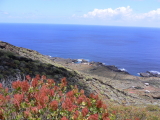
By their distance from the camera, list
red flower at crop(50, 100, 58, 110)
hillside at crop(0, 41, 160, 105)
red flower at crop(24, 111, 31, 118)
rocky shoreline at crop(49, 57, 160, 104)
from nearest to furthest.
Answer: red flower at crop(24, 111, 31, 118), red flower at crop(50, 100, 58, 110), hillside at crop(0, 41, 160, 105), rocky shoreline at crop(49, 57, 160, 104)

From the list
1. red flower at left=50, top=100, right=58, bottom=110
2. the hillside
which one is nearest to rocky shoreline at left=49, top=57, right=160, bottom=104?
the hillside

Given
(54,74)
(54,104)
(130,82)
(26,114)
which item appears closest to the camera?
(26,114)

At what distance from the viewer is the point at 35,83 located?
4277mm

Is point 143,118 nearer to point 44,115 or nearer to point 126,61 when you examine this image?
point 44,115

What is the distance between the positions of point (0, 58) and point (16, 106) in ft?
37.2

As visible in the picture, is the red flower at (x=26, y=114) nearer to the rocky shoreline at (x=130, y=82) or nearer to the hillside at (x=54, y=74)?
the hillside at (x=54, y=74)

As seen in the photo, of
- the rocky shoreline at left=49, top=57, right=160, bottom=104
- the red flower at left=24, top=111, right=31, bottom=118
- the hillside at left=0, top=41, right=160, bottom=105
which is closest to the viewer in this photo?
the red flower at left=24, top=111, right=31, bottom=118

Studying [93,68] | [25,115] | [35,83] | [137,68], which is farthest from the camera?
[137,68]

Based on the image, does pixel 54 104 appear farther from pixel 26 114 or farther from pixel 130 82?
pixel 130 82

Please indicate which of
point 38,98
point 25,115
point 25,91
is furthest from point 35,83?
point 25,115

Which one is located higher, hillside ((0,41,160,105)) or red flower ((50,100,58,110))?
red flower ((50,100,58,110))

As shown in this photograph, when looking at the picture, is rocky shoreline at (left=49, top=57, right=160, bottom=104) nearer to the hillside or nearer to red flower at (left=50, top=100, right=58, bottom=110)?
the hillside

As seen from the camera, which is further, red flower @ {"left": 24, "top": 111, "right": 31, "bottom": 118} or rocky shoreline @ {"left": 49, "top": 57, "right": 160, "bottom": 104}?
rocky shoreline @ {"left": 49, "top": 57, "right": 160, "bottom": 104}

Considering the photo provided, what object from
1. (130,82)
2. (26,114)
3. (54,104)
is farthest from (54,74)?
(130,82)
